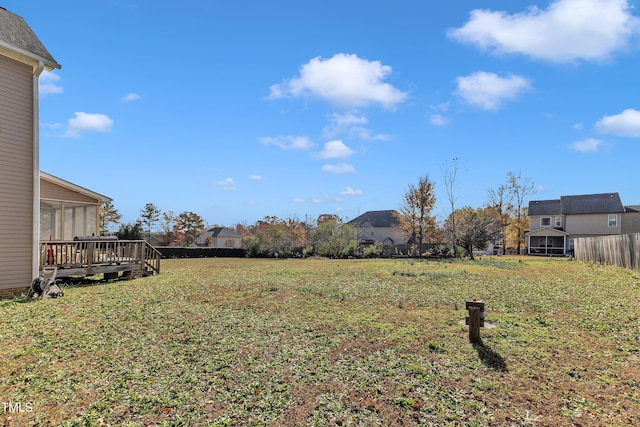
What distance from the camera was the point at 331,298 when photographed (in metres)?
9.11

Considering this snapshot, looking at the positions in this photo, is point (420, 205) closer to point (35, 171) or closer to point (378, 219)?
point (378, 219)

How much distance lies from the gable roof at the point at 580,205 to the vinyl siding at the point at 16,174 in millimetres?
42013

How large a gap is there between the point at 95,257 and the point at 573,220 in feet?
A: 134

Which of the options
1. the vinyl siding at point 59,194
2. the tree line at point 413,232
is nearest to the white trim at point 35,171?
the vinyl siding at point 59,194

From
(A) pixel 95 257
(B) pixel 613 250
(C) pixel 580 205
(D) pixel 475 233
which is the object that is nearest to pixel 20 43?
(A) pixel 95 257

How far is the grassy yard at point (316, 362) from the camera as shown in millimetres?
3574

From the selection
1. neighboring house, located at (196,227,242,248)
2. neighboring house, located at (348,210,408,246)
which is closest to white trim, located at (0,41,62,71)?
neighboring house, located at (348,210,408,246)

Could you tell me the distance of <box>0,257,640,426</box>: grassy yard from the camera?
141 inches

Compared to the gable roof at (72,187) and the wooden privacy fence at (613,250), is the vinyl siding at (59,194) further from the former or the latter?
the wooden privacy fence at (613,250)

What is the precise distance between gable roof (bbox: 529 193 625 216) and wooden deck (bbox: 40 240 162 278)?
126ft

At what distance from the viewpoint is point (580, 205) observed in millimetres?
35938

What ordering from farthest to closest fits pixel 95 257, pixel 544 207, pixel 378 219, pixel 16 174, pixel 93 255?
1. pixel 378 219
2. pixel 544 207
3. pixel 95 257
4. pixel 93 255
5. pixel 16 174

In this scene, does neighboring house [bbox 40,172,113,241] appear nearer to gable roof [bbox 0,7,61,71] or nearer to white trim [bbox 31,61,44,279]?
white trim [bbox 31,61,44,279]

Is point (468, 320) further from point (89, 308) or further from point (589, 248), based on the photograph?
point (589, 248)
